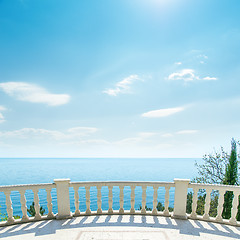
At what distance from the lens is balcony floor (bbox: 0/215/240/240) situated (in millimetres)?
3842

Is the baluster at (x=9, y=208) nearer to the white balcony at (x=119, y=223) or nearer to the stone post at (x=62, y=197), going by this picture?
the white balcony at (x=119, y=223)

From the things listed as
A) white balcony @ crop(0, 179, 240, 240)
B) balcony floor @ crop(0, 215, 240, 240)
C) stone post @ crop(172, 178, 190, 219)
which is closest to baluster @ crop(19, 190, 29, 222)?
white balcony @ crop(0, 179, 240, 240)

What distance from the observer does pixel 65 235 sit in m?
3.88

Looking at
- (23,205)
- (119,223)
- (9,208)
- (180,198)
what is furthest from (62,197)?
(180,198)

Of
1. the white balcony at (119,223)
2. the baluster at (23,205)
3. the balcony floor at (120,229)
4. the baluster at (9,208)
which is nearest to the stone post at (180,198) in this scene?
the white balcony at (119,223)

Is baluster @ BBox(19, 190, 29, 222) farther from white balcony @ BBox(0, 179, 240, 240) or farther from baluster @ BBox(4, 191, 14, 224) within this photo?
baluster @ BBox(4, 191, 14, 224)

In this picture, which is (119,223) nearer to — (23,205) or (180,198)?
(180,198)

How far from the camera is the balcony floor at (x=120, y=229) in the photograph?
384cm

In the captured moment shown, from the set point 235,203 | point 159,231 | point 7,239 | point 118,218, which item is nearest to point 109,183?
point 118,218

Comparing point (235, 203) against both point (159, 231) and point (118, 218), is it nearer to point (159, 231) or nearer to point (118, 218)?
point (159, 231)

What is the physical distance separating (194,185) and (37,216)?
448 centimetres

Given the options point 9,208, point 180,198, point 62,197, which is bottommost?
point 9,208

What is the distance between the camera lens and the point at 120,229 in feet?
13.5

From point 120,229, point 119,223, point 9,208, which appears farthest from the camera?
point 119,223
